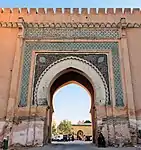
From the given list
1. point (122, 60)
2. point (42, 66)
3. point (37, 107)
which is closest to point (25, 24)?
point (42, 66)

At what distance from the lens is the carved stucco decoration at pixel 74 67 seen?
22.5 feet

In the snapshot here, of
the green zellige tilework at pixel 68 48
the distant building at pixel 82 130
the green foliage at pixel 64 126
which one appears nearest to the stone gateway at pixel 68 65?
the green zellige tilework at pixel 68 48

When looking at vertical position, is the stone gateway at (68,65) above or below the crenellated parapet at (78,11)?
below

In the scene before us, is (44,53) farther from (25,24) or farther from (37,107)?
(37,107)

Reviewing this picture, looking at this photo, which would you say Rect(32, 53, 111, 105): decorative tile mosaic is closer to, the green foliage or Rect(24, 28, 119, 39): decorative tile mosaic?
Rect(24, 28, 119, 39): decorative tile mosaic

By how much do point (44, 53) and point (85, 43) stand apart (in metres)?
1.51

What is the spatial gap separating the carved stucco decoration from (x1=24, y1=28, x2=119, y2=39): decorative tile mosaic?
0.93m

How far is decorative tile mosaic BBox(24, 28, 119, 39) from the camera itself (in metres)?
7.68

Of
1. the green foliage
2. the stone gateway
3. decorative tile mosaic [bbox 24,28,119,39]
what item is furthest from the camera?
the green foliage

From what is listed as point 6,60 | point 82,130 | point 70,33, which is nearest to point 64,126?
point 82,130

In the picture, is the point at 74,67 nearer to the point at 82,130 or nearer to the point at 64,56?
the point at 64,56

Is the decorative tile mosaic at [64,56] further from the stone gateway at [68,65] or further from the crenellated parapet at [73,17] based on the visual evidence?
the crenellated parapet at [73,17]

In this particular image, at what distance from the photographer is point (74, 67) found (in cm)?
727

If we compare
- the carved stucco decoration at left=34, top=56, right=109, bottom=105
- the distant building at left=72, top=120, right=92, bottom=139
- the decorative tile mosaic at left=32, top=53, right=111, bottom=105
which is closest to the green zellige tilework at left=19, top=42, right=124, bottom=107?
the decorative tile mosaic at left=32, top=53, right=111, bottom=105
